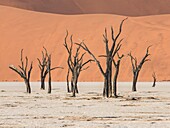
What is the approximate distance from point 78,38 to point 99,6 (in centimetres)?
6304

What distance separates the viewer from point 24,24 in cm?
8019

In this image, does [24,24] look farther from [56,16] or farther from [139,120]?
[139,120]

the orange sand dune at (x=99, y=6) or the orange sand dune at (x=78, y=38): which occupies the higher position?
the orange sand dune at (x=99, y=6)

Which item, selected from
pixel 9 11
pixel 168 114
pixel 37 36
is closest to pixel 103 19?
pixel 37 36

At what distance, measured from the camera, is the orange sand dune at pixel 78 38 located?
64.7 m

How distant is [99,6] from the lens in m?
133

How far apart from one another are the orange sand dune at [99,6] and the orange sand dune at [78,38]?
110ft

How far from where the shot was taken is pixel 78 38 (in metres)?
70.6

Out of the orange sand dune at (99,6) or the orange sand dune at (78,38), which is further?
the orange sand dune at (99,6)

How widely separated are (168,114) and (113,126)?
3548 millimetres

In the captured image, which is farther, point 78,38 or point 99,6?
point 99,6

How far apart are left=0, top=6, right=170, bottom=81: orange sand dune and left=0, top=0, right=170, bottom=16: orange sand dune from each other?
33470 millimetres

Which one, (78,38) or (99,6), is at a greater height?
(99,6)

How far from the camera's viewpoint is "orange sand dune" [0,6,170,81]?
212ft
